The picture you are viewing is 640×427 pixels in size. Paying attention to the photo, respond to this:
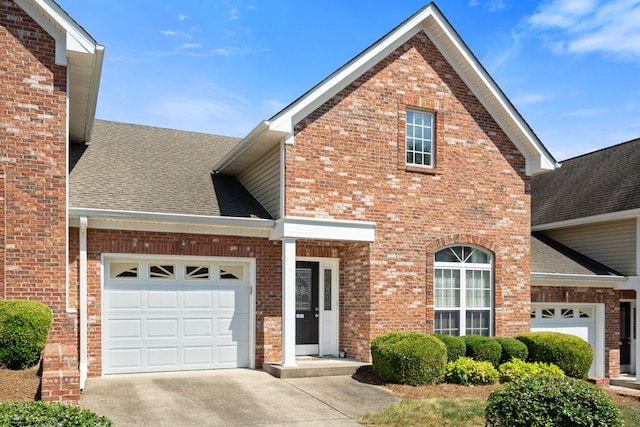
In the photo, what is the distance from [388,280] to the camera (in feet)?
45.0

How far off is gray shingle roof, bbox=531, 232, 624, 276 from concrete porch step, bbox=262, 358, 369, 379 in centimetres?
727

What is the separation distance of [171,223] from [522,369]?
828 centimetres

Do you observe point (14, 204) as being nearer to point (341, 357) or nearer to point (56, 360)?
point (56, 360)

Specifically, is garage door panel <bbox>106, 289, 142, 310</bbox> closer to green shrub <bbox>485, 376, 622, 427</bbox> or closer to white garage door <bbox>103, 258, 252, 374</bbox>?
white garage door <bbox>103, 258, 252, 374</bbox>

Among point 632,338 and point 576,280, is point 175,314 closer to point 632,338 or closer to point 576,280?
point 576,280

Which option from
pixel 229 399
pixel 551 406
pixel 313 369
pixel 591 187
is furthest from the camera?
pixel 591 187

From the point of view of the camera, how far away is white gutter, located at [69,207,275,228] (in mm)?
11523

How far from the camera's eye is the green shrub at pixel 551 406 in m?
7.18

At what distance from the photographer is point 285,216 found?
12789 millimetres

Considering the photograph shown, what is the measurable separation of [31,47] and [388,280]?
876 cm

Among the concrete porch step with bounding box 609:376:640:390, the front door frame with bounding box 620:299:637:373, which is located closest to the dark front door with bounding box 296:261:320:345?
the concrete porch step with bounding box 609:376:640:390

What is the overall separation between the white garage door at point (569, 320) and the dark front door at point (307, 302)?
7.17 metres

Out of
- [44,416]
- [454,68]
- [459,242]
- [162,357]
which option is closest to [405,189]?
[459,242]

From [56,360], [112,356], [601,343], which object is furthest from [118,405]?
[601,343]
